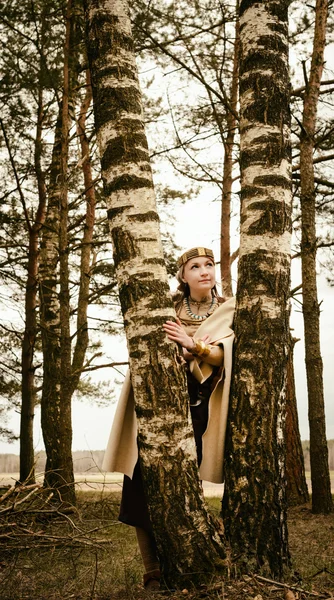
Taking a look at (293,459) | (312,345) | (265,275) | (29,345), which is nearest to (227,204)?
(312,345)

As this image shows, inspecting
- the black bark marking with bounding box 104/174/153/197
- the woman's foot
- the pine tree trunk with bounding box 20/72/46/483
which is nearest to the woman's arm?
the black bark marking with bounding box 104/174/153/197

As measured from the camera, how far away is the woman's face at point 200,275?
3488mm

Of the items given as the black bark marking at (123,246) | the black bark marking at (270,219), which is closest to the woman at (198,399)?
the black bark marking at (123,246)

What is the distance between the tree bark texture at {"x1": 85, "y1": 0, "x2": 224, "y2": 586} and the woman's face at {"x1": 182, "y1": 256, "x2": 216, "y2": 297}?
0.80m

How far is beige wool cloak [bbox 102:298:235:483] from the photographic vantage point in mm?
2881

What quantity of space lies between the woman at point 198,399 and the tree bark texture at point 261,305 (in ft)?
0.47

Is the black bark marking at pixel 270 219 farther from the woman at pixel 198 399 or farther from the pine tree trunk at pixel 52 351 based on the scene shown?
the pine tree trunk at pixel 52 351

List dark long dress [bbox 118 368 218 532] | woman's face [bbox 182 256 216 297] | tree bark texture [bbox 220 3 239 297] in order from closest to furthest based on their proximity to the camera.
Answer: dark long dress [bbox 118 368 218 532], woman's face [bbox 182 256 216 297], tree bark texture [bbox 220 3 239 297]

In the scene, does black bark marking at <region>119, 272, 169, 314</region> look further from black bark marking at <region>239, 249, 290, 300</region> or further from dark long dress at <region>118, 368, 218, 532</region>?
dark long dress at <region>118, 368, 218, 532</region>

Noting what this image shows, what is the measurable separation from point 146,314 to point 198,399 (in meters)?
0.76

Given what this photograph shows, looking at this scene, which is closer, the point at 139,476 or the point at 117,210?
the point at 117,210

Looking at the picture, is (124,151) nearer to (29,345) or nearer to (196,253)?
(196,253)

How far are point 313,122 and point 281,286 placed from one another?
5592mm

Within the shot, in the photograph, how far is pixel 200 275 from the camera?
3.49m
